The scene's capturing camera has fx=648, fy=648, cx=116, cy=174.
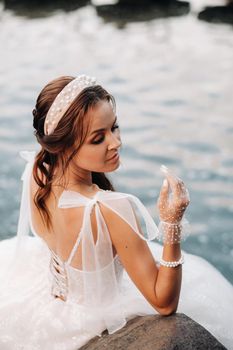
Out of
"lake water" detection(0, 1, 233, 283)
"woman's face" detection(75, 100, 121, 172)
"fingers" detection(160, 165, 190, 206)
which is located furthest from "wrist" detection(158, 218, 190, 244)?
"lake water" detection(0, 1, 233, 283)

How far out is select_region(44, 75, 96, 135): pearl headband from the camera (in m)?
2.23

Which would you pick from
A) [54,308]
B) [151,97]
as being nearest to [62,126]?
[54,308]

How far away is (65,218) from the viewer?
2391mm

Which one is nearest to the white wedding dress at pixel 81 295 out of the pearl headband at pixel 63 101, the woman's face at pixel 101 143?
the woman's face at pixel 101 143

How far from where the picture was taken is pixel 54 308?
2.66 m

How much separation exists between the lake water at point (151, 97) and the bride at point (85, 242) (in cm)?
234

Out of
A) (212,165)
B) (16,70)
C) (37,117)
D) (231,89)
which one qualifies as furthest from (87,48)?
(37,117)

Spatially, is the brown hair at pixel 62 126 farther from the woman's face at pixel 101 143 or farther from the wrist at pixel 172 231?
the wrist at pixel 172 231

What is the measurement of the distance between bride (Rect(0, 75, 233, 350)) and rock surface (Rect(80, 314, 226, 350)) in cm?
5

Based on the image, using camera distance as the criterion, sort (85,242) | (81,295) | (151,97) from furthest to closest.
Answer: (151,97) → (81,295) → (85,242)

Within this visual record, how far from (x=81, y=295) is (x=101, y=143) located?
665 mm

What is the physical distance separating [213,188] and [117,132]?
3.99 m

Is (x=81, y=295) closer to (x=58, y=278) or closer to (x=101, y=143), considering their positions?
(x=58, y=278)

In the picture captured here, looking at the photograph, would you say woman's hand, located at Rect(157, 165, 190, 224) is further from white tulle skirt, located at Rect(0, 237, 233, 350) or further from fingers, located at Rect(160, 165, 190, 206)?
white tulle skirt, located at Rect(0, 237, 233, 350)
